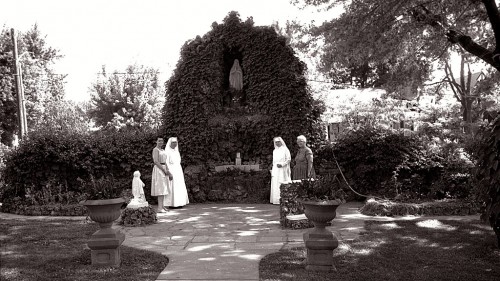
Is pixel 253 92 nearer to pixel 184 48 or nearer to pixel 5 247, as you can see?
Result: pixel 184 48

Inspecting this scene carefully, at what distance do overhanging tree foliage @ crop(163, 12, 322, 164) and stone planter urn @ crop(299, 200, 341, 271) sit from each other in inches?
310

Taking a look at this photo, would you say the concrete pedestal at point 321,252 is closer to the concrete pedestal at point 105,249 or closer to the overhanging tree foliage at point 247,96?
the concrete pedestal at point 105,249

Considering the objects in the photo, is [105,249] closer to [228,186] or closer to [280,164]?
[280,164]

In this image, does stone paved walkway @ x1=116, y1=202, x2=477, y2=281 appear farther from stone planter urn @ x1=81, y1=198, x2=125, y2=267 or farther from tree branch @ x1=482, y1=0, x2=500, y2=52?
tree branch @ x1=482, y1=0, x2=500, y2=52

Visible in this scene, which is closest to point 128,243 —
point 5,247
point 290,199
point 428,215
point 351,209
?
point 5,247

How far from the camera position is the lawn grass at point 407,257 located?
5.43 metres

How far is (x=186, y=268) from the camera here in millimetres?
5711

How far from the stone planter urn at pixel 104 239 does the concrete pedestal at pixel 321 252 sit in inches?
106

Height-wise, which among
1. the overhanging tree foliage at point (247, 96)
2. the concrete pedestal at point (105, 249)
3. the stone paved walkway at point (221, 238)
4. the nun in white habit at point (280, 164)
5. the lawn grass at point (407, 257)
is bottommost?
the lawn grass at point (407, 257)

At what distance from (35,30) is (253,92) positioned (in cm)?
2769

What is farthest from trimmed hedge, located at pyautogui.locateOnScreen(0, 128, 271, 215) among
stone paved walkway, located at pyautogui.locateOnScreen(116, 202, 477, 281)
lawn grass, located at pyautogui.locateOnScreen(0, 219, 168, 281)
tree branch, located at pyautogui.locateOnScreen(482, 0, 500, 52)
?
tree branch, located at pyautogui.locateOnScreen(482, 0, 500, 52)

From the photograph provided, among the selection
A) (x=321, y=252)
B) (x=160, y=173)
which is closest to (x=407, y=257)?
(x=321, y=252)

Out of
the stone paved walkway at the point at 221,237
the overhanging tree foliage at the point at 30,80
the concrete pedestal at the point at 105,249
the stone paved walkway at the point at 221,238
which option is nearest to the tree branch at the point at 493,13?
the stone paved walkway at the point at 221,237

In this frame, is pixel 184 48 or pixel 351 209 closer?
pixel 351 209
